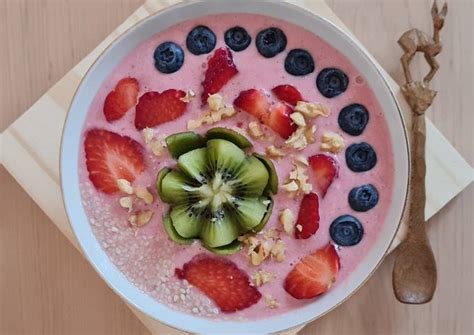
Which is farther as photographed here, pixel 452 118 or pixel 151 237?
pixel 452 118

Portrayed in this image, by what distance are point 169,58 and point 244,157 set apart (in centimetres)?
16

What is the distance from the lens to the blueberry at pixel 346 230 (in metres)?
0.98

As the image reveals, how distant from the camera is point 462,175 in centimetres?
109

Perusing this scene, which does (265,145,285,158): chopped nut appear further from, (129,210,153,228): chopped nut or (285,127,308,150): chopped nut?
(129,210,153,228): chopped nut

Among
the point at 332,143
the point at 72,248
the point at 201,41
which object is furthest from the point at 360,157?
the point at 72,248

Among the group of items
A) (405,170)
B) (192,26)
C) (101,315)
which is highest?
(192,26)

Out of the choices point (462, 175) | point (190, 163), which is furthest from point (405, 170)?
point (190, 163)

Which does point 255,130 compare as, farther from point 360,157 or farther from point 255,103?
point 360,157

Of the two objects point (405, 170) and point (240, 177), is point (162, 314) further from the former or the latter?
point (405, 170)

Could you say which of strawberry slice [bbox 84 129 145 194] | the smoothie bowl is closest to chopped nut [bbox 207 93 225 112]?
the smoothie bowl

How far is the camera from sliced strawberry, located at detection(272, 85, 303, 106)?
970 millimetres

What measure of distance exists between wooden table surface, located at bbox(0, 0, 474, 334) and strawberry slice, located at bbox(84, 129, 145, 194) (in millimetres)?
164

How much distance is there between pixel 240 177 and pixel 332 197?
4.7 inches

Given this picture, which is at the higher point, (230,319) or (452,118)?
(452,118)
